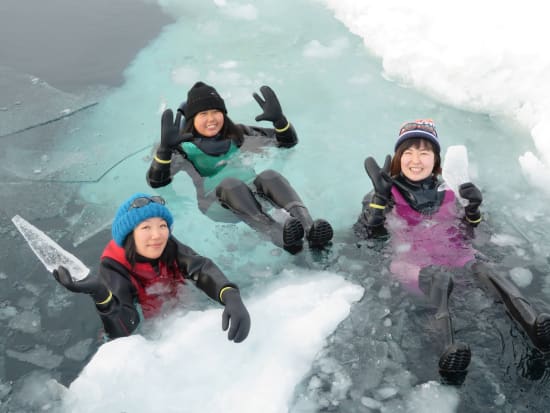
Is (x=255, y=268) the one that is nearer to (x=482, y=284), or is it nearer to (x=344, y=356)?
(x=344, y=356)

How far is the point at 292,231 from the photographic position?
340cm

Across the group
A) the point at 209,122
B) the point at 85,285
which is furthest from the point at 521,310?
the point at 209,122

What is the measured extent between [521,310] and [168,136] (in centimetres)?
243

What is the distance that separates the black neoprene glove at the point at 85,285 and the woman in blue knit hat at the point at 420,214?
5.53 ft

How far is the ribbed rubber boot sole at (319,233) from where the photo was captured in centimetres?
342

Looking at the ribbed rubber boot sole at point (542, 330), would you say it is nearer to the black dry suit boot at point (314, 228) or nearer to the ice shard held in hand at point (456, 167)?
the ice shard held in hand at point (456, 167)

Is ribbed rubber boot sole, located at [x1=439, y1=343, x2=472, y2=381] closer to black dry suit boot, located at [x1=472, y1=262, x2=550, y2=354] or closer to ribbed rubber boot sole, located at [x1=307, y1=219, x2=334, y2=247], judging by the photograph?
black dry suit boot, located at [x1=472, y1=262, x2=550, y2=354]

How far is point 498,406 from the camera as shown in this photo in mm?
2680

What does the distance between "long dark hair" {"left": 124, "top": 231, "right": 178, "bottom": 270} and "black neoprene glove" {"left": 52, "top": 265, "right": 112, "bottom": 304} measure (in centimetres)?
29

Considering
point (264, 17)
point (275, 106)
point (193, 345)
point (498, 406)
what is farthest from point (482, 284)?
point (264, 17)

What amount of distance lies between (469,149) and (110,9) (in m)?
5.37

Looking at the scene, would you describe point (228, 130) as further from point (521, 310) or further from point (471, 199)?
point (521, 310)

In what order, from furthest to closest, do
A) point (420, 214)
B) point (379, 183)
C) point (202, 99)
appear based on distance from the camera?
1. point (202, 99)
2. point (420, 214)
3. point (379, 183)

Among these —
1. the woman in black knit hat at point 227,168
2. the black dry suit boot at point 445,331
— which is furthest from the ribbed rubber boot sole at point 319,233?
the black dry suit boot at point 445,331
